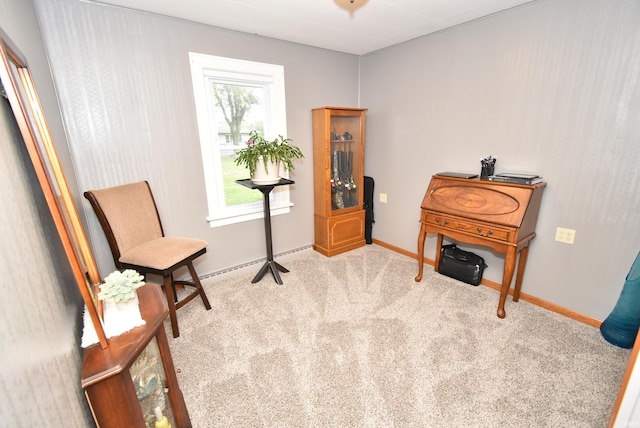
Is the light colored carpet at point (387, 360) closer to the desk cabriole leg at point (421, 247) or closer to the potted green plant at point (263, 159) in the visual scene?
the desk cabriole leg at point (421, 247)

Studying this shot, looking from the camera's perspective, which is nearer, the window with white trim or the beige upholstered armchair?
the beige upholstered armchair

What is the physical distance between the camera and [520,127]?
2.33 metres

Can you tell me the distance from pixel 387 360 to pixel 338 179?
6.95 ft

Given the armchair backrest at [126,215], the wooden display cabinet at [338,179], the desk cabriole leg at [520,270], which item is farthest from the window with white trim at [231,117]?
the desk cabriole leg at [520,270]

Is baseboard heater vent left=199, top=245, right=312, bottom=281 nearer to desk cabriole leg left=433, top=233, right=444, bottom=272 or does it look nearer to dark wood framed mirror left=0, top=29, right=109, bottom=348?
desk cabriole leg left=433, top=233, right=444, bottom=272

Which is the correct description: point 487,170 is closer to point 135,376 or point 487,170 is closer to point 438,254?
point 438,254

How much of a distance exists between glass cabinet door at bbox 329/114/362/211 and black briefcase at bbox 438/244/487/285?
3.96ft

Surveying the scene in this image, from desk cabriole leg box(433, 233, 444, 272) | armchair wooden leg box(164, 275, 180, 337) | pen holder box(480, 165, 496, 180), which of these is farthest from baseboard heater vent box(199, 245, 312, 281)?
pen holder box(480, 165, 496, 180)

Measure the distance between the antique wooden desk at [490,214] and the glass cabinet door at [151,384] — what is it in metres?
2.32

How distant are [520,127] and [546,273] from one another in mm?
1233

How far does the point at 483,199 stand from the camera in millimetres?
2314

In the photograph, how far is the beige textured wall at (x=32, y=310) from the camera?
55 centimetres

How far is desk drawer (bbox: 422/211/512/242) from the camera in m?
2.17

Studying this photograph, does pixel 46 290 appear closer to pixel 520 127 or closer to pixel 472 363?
pixel 472 363
